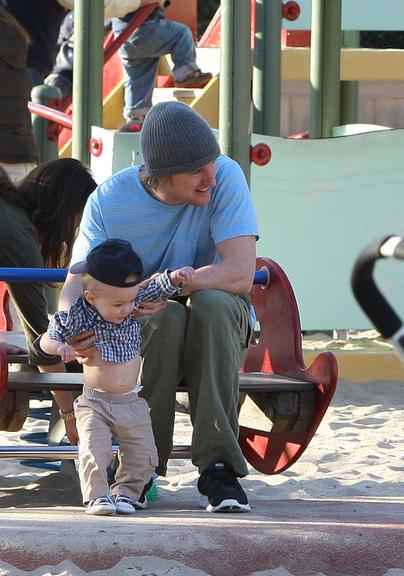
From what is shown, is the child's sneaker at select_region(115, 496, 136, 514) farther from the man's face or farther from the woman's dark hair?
the woman's dark hair

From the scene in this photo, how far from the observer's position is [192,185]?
3617mm

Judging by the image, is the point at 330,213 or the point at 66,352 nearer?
the point at 66,352

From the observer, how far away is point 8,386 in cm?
366

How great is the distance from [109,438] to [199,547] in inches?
18.3

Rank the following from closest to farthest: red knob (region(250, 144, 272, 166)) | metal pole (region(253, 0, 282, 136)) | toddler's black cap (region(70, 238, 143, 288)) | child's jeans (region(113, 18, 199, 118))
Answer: toddler's black cap (region(70, 238, 143, 288)), red knob (region(250, 144, 272, 166)), metal pole (region(253, 0, 282, 136)), child's jeans (region(113, 18, 199, 118))

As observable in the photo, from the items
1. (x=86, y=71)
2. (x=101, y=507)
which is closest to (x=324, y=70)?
(x=86, y=71)

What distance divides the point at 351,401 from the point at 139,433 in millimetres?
2855

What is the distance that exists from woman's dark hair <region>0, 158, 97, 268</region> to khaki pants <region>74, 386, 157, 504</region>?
33.0 inches

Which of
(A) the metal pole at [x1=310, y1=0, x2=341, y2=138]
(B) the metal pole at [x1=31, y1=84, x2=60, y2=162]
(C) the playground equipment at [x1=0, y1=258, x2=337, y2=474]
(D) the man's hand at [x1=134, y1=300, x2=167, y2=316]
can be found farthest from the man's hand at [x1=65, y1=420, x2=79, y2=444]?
(A) the metal pole at [x1=310, y1=0, x2=341, y2=138]

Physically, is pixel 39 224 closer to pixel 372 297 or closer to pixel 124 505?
pixel 124 505

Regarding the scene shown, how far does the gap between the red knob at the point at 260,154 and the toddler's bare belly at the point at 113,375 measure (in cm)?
291

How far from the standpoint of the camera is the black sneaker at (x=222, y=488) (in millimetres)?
3553

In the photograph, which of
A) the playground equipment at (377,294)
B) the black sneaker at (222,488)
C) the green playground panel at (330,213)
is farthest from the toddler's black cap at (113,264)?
the green playground panel at (330,213)

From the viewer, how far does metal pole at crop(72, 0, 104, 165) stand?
21.1ft
